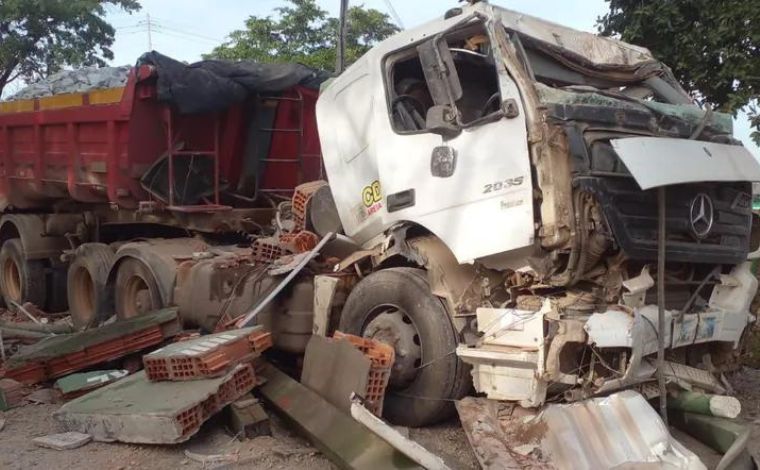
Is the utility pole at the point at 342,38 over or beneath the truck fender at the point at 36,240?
over

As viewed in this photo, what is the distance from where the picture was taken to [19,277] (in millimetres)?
9484

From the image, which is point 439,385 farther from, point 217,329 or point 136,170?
point 136,170

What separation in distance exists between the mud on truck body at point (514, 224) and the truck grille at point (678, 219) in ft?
0.04

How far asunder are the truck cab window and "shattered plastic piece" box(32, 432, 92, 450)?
276cm

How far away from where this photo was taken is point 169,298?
6680 millimetres

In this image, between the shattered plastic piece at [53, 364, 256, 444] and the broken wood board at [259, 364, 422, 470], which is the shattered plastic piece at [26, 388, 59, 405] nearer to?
the shattered plastic piece at [53, 364, 256, 444]

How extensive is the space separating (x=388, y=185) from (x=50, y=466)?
2623 millimetres

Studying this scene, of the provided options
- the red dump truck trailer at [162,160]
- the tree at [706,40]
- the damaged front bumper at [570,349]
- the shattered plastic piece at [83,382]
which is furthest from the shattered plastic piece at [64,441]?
the tree at [706,40]

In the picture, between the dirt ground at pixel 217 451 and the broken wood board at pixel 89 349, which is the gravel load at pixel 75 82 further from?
the dirt ground at pixel 217 451

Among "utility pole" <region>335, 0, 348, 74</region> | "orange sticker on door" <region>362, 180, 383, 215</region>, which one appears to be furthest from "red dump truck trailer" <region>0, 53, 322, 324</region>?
"utility pole" <region>335, 0, 348, 74</region>

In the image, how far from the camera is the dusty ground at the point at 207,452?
426cm

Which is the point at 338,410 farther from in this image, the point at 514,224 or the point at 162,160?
the point at 162,160

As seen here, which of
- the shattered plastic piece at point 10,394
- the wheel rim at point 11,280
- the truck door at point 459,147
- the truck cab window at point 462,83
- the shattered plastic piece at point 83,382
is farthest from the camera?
the wheel rim at point 11,280

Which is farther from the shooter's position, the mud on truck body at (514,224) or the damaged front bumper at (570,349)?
the mud on truck body at (514,224)
